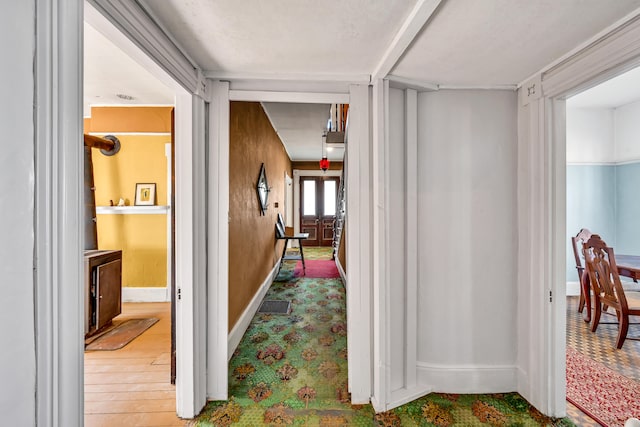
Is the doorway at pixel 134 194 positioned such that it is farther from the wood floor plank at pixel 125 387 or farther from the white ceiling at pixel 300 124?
the white ceiling at pixel 300 124

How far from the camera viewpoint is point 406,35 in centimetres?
132

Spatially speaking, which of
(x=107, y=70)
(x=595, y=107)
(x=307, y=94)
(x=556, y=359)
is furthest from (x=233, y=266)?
(x=595, y=107)

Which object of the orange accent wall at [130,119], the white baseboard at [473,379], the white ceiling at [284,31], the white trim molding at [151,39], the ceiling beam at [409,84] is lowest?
the white baseboard at [473,379]

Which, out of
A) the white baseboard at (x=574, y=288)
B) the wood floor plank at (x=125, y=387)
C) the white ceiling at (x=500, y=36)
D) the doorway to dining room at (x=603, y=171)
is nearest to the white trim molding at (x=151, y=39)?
the white ceiling at (x=500, y=36)

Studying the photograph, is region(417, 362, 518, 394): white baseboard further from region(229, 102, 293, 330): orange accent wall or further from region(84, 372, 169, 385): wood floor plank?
region(84, 372, 169, 385): wood floor plank

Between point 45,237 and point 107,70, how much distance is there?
2562mm

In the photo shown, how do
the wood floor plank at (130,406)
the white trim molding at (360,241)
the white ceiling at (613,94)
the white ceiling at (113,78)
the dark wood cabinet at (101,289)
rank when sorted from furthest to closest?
the white ceiling at (613,94) → the dark wood cabinet at (101,289) → the white ceiling at (113,78) → the white trim molding at (360,241) → the wood floor plank at (130,406)

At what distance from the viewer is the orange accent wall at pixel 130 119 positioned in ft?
11.8

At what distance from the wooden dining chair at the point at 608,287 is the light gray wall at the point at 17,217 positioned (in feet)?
12.1

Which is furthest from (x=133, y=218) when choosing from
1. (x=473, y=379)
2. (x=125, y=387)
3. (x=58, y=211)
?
(x=473, y=379)

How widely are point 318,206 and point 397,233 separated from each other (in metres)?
6.53

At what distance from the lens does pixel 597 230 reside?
391 centimetres

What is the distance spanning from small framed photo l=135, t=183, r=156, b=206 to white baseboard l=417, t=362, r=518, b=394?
363cm

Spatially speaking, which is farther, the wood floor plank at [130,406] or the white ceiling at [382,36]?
the wood floor plank at [130,406]
